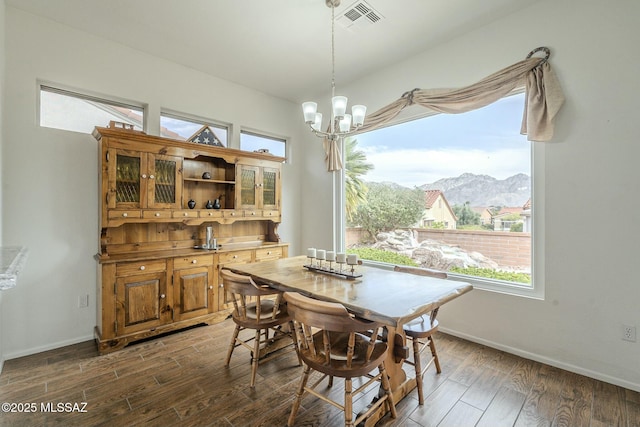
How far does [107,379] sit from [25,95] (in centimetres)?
267

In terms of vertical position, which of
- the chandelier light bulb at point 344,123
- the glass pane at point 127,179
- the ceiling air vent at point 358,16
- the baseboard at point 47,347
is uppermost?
the ceiling air vent at point 358,16

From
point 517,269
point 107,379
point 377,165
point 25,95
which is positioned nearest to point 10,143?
point 25,95

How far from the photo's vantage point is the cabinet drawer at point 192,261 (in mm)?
3199

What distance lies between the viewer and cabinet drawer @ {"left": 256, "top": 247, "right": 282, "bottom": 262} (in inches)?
154

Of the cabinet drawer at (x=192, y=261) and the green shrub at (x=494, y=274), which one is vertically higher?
the cabinet drawer at (x=192, y=261)

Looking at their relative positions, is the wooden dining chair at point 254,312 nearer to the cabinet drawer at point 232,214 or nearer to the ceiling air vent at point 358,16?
the cabinet drawer at point 232,214

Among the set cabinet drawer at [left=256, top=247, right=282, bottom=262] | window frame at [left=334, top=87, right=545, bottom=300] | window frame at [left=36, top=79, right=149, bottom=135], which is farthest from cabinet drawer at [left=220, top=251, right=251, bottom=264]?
window frame at [left=334, top=87, right=545, bottom=300]

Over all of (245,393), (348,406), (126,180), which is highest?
(126,180)

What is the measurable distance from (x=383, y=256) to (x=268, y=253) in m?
1.58

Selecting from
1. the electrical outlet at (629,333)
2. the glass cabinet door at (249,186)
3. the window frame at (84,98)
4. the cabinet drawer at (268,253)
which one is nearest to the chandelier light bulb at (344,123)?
the glass cabinet door at (249,186)

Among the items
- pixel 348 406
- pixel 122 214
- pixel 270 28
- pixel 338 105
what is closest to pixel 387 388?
pixel 348 406

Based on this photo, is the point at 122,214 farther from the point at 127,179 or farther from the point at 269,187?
the point at 269,187

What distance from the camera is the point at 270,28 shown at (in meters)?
3.01

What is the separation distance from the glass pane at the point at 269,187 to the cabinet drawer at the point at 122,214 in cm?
163
